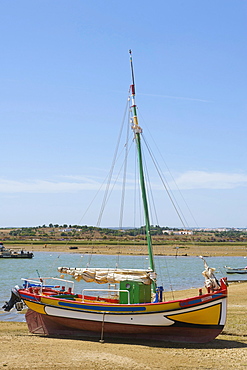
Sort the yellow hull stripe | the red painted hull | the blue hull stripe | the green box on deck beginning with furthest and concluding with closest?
the green box on deck → the blue hull stripe → the red painted hull → the yellow hull stripe

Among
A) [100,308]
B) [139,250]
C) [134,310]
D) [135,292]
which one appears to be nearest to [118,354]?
[134,310]

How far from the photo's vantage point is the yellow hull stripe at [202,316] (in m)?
18.0

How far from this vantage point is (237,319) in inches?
946

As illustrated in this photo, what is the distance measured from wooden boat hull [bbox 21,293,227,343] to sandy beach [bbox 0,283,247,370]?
1.22ft

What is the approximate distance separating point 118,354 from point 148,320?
7.29ft

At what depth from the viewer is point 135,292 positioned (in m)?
19.8

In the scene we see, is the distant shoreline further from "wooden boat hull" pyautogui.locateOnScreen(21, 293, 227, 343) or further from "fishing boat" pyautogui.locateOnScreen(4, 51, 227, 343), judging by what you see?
"wooden boat hull" pyautogui.locateOnScreen(21, 293, 227, 343)

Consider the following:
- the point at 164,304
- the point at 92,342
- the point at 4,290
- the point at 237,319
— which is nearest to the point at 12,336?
the point at 92,342

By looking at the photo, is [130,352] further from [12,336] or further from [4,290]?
[4,290]

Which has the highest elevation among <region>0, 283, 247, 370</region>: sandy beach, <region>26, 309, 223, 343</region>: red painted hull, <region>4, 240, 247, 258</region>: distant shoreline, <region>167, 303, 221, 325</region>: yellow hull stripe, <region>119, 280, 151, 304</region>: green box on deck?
<region>4, 240, 247, 258</region>: distant shoreline

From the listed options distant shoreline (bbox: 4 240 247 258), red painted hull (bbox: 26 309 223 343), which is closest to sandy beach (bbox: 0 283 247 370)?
red painted hull (bbox: 26 309 223 343)

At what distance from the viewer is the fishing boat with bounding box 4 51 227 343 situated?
1812cm

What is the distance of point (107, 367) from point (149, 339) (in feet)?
13.7

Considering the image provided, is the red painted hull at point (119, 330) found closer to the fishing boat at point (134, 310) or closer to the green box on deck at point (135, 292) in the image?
the fishing boat at point (134, 310)
